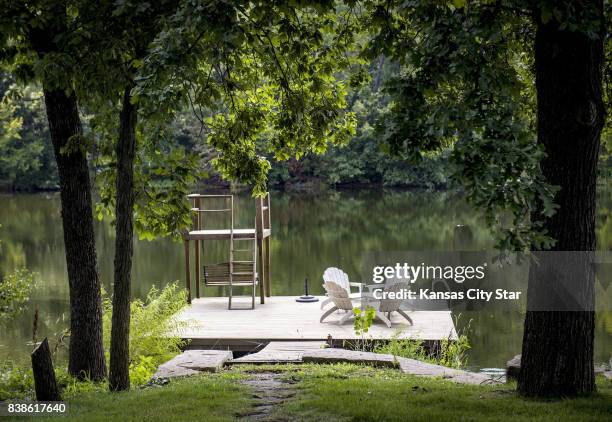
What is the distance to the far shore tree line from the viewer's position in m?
5.30

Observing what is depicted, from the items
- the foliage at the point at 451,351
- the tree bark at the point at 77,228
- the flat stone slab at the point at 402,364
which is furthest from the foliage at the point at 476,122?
the foliage at the point at 451,351

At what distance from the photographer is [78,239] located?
8992mm

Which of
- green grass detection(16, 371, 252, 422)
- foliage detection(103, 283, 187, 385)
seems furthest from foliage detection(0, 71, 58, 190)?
green grass detection(16, 371, 252, 422)

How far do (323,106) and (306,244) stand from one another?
20312 mm

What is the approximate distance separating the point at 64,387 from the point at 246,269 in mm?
7465

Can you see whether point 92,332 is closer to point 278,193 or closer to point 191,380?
point 191,380

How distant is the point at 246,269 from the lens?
15953mm

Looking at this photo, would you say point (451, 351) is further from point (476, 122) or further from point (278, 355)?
point (476, 122)

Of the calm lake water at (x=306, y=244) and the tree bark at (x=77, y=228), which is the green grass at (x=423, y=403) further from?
the calm lake water at (x=306, y=244)

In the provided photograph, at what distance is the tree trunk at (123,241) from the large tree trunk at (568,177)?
12.3 ft

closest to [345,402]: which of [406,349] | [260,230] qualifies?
[406,349]

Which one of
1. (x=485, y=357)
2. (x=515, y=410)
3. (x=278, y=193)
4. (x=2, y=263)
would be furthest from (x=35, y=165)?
(x=515, y=410)

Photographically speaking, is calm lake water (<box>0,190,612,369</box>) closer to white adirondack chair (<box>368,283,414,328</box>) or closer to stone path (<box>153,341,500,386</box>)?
white adirondack chair (<box>368,283,414,328</box>)

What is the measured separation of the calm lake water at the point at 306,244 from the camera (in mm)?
15750
